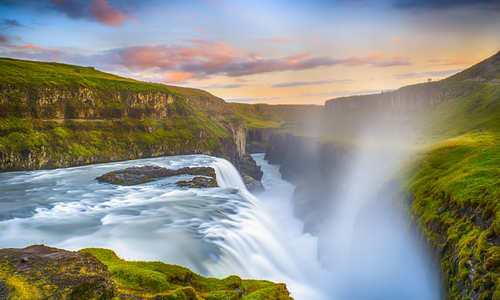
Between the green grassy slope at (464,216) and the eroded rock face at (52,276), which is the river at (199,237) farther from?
the eroded rock face at (52,276)

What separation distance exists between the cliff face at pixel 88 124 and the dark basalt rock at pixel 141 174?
81.0ft

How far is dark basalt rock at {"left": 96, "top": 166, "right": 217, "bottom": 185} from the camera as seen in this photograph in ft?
136

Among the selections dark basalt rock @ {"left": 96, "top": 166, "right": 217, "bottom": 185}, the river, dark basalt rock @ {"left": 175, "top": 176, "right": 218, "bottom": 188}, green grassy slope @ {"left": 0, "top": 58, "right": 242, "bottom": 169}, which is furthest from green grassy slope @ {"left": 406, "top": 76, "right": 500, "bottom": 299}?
green grassy slope @ {"left": 0, "top": 58, "right": 242, "bottom": 169}

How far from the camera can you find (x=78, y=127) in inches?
2827

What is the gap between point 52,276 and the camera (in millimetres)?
7203

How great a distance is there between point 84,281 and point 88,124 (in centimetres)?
7971

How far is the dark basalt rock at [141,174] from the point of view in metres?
41.4

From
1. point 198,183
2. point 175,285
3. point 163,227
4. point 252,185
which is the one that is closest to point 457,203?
point 175,285

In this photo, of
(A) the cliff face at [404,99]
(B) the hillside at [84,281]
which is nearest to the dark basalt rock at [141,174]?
(B) the hillside at [84,281]

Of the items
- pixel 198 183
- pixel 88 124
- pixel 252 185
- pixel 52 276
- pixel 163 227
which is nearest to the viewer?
pixel 52 276

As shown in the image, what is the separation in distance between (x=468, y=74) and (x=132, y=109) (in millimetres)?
162805

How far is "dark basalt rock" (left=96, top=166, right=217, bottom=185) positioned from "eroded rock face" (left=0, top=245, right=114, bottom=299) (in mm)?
34101

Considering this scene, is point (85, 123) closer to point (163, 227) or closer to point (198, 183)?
point (198, 183)

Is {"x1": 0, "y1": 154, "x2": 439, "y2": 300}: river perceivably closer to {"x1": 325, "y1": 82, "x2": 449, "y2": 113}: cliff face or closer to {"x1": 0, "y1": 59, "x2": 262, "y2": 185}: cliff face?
{"x1": 0, "y1": 59, "x2": 262, "y2": 185}: cliff face
